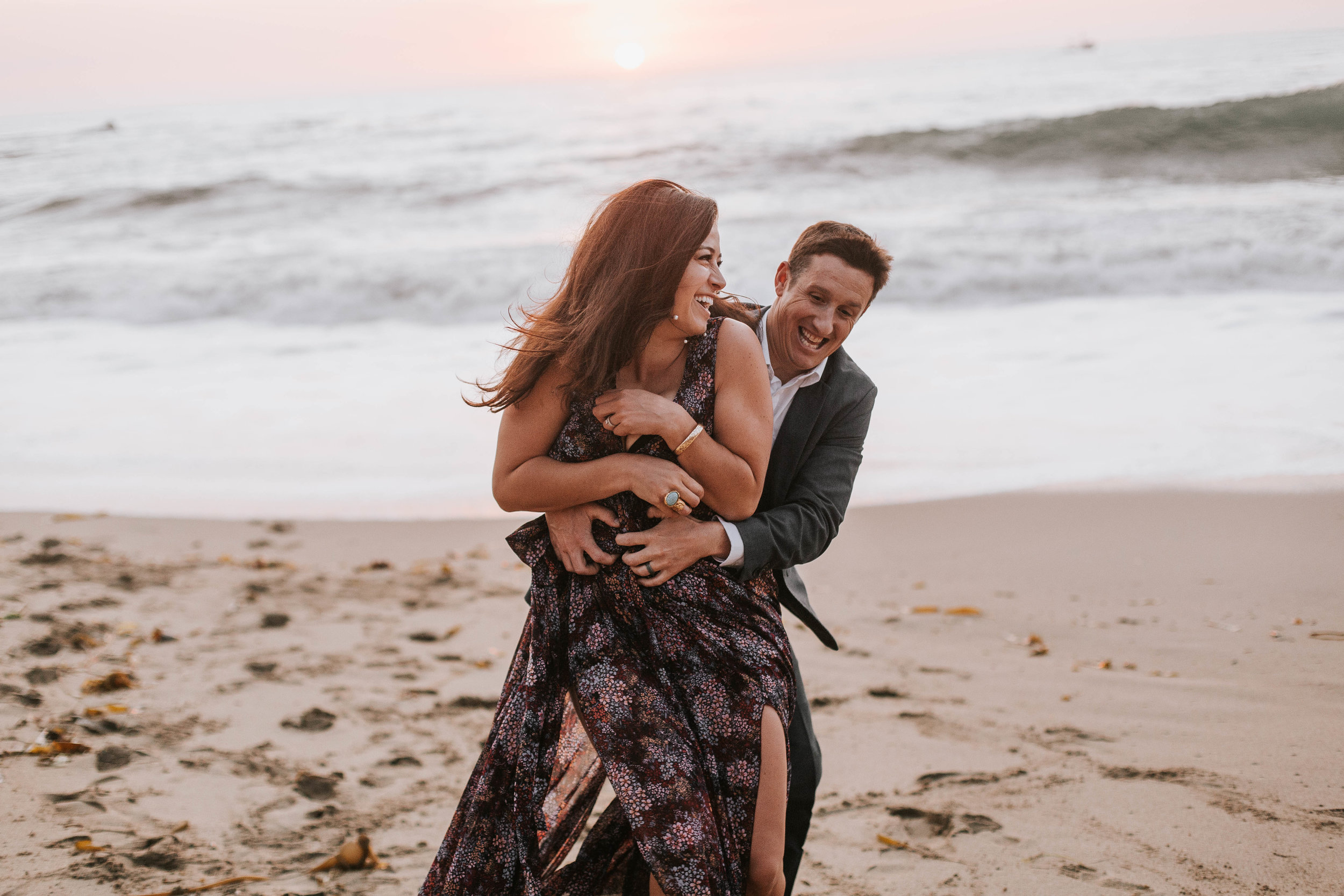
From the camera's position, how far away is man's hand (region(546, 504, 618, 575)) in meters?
2.28

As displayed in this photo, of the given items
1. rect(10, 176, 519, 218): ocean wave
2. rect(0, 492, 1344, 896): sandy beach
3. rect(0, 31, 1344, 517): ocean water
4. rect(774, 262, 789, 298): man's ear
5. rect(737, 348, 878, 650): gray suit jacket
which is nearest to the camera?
rect(737, 348, 878, 650): gray suit jacket

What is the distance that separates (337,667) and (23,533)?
269 centimetres

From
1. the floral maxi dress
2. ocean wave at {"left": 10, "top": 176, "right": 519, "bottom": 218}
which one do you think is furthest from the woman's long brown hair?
ocean wave at {"left": 10, "top": 176, "right": 519, "bottom": 218}

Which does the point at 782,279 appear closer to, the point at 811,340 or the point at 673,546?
the point at 811,340

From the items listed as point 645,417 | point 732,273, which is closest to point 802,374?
point 645,417

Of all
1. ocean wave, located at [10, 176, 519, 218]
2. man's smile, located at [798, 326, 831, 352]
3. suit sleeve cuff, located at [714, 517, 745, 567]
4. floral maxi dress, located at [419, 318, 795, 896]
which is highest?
ocean wave, located at [10, 176, 519, 218]

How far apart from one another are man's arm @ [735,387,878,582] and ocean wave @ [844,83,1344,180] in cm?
1745

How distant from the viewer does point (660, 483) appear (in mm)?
2184

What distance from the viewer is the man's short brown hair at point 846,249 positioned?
2500mm

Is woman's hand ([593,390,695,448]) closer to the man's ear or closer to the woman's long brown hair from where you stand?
the woman's long brown hair

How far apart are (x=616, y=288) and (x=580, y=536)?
56 centimetres

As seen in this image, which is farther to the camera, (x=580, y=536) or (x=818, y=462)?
(x=818, y=462)

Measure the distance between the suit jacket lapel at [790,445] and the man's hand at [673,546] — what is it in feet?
1.03

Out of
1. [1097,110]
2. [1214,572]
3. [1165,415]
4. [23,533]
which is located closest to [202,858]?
[23,533]
